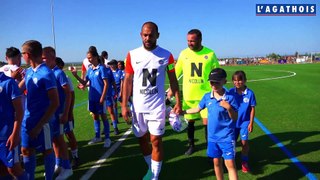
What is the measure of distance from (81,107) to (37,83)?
9416mm

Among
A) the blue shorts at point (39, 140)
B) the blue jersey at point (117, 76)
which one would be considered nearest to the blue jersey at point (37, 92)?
the blue shorts at point (39, 140)

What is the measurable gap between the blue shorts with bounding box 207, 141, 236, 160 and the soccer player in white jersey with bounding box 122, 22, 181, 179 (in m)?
0.74

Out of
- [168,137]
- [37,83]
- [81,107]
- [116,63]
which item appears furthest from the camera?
[81,107]

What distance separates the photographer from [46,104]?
12.0ft

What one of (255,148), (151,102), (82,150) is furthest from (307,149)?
(82,150)

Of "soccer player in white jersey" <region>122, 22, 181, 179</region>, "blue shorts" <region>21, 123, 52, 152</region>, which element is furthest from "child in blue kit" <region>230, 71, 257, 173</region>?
"blue shorts" <region>21, 123, 52, 152</region>

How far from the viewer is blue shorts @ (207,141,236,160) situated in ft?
12.0

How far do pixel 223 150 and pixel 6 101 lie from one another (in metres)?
2.73

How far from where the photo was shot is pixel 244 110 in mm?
4797

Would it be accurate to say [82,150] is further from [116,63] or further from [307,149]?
[307,149]

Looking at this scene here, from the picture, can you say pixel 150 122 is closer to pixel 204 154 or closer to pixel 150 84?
pixel 150 84

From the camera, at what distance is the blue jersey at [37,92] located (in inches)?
139

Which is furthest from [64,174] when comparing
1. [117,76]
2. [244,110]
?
[117,76]

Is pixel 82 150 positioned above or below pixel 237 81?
below
